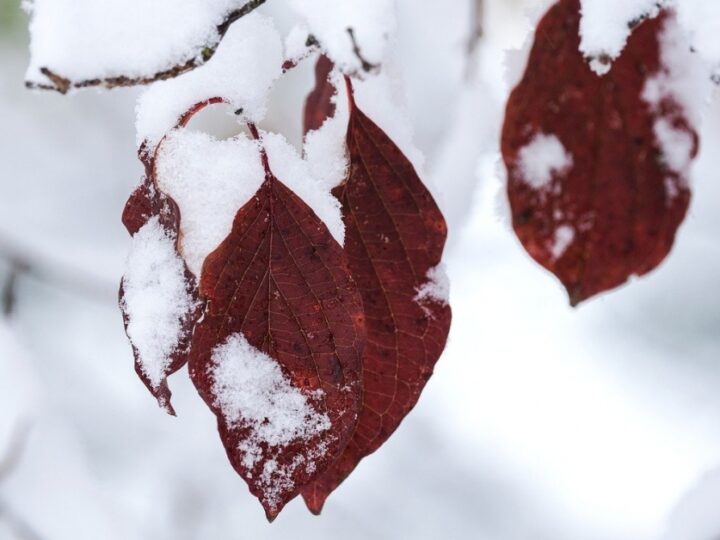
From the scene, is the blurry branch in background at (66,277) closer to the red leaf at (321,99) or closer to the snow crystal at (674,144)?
the red leaf at (321,99)

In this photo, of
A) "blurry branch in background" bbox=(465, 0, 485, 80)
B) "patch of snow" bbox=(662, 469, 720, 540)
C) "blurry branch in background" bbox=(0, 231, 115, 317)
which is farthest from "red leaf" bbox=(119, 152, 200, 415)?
"blurry branch in background" bbox=(0, 231, 115, 317)

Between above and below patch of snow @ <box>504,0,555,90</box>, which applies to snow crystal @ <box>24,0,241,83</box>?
below

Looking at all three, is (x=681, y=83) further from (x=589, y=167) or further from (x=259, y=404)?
(x=259, y=404)

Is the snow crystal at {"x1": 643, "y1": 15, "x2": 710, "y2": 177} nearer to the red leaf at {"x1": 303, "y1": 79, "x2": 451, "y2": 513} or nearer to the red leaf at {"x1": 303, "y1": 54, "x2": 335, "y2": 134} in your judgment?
the red leaf at {"x1": 303, "y1": 79, "x2": 451, "y2": 513}

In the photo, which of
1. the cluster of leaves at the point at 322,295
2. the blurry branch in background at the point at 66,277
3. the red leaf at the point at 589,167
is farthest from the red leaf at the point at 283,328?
the blurry branch in background at the point at 66,277

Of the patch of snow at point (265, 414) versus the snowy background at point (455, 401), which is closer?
the patch of snow at point (265, 414)

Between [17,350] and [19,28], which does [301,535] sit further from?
[19,28]
